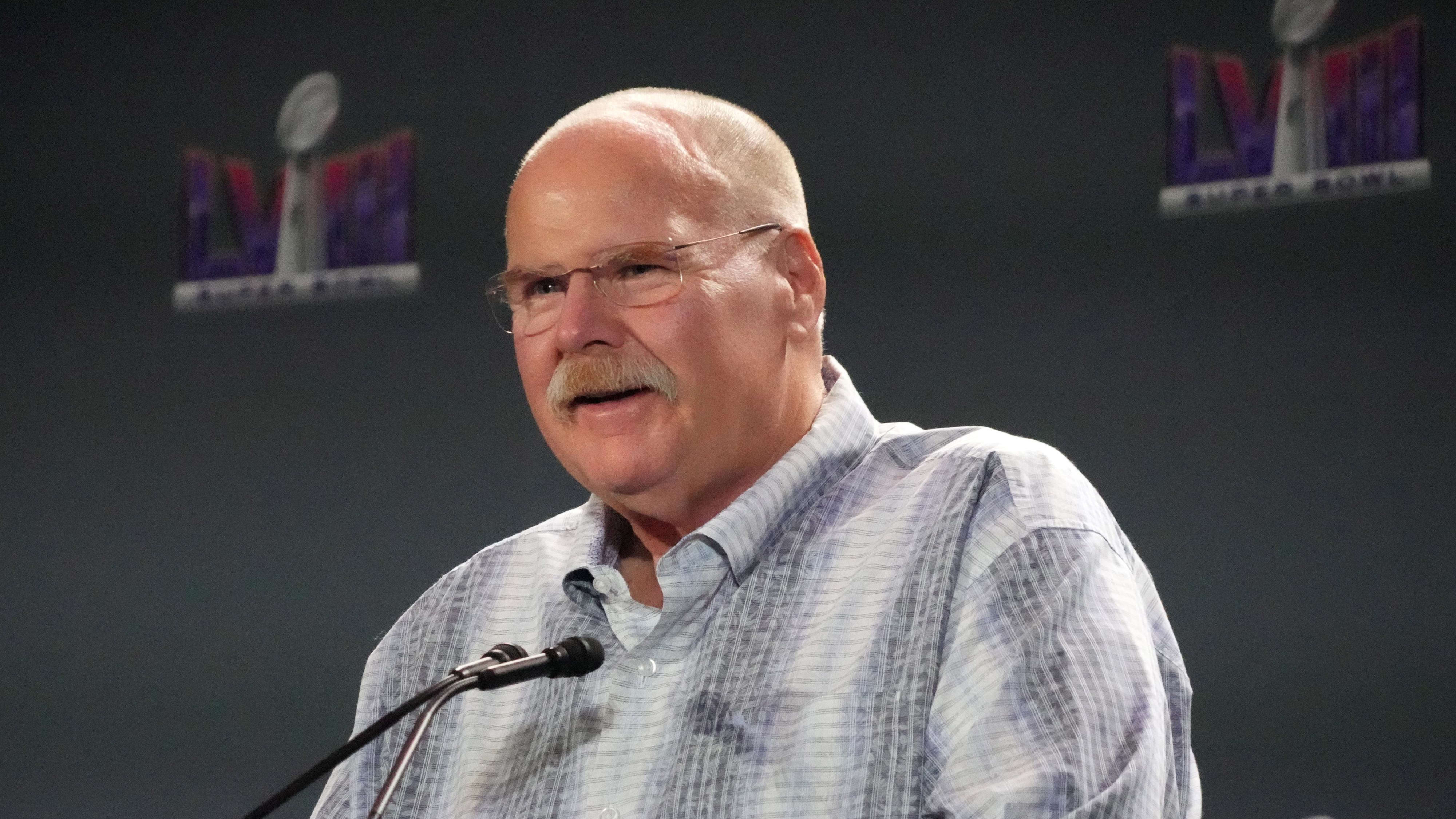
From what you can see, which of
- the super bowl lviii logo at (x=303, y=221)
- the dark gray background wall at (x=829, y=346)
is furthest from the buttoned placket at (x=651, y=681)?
the super bowl lviii logo at (x=303, y=221)

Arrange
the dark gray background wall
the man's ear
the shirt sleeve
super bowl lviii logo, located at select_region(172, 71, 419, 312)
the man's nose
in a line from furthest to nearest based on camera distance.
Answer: super bowl lviii logo, located at select_region(172, 71, 419, 312) → the dark gray background wall → the man's ear → the man's nose → the shirt sleeve

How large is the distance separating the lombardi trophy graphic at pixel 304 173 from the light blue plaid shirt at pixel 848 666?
186 centimetres

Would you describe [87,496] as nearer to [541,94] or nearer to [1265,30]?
[541,94]

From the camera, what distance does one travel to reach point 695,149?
139cm

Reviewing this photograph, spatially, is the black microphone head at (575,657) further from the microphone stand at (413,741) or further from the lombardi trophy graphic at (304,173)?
the lombardi trophy graphic at (304,173)

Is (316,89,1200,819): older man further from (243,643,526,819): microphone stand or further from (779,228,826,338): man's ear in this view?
(243,643,526,819): microphone stand

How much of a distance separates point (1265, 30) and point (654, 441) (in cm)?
151

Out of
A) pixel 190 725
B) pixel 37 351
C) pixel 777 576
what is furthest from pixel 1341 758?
pixel 37 351

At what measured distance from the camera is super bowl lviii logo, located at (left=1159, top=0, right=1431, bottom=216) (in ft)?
7.42

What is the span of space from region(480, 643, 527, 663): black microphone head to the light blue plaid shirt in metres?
0.17

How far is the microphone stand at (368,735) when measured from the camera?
1056 millimetres

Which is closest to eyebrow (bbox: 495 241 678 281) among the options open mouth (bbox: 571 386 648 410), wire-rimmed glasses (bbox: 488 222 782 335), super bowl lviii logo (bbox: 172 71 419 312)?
wire-rimmed glasses (bbox: 488 222 782 335)

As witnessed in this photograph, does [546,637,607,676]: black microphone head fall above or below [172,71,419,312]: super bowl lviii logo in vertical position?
below

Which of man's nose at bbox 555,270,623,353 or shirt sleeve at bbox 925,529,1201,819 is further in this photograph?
man's nose at bbox 555,270,623,353
